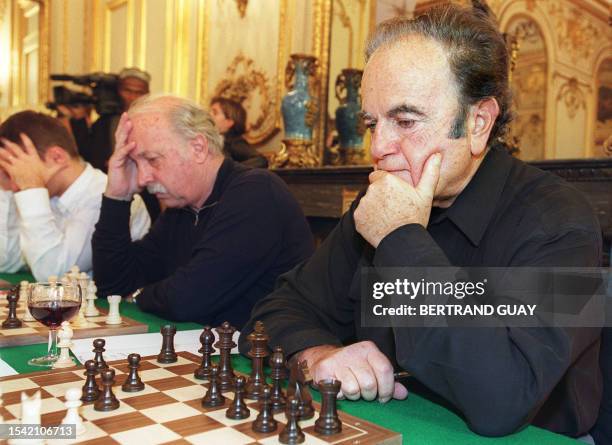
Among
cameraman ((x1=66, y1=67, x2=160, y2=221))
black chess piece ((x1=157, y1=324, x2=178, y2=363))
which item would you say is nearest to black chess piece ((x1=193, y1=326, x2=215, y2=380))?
black chess piece ((x1=157, y1=324, x2=178, y2=363))

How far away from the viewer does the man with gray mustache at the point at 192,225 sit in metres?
2.18

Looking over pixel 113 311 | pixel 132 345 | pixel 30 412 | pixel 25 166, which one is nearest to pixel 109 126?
pixel 25 166

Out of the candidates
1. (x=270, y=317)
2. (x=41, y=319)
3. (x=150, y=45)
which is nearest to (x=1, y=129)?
(x=41, y=319)

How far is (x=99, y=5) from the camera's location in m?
8.11

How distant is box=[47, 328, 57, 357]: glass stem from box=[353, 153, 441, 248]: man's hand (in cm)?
81

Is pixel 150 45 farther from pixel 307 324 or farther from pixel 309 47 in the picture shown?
pixel 307 324

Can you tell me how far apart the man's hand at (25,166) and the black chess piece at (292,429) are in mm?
2319

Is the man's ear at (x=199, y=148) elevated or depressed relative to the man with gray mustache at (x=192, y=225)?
elevated

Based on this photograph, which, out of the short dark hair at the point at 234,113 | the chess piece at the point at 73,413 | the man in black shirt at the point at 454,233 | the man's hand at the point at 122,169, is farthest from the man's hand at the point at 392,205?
the short dark hair at the point at 234,113

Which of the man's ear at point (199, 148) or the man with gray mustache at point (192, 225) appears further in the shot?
the man's ear at point (199, 148)

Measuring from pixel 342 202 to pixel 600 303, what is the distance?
2.78 meters

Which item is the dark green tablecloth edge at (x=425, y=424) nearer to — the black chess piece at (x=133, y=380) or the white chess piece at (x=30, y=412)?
the black chess piece at (x=133, y=380)

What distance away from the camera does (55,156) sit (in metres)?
3.09

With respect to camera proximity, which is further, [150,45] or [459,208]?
[150,45]
